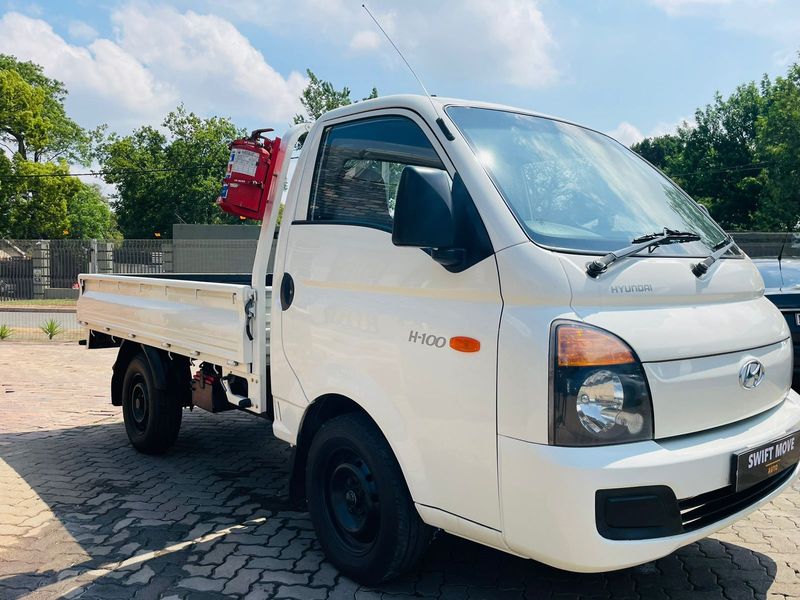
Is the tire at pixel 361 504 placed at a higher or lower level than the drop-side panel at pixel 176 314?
lower

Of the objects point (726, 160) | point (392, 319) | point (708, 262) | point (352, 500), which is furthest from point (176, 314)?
point (726, 160)

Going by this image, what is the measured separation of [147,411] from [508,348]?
389 centimetres

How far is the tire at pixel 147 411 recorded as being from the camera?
521 cm

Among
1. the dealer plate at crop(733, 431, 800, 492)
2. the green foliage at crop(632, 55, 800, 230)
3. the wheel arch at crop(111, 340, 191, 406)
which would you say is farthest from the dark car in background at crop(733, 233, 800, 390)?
the green foliage at crop(632, 55, 800, 230)

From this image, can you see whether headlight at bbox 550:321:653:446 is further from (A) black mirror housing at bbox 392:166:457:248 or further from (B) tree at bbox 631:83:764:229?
(B) tree at bbox 631:83:764:229

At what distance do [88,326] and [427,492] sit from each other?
15.6 feet

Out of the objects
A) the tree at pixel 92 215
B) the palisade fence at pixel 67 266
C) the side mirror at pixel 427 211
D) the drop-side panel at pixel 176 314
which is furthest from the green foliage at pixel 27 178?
the side mirror at pixel 427 211

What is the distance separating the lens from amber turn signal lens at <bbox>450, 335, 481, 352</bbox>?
8.44ft

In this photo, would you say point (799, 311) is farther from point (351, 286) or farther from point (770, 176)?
point (770, 176)

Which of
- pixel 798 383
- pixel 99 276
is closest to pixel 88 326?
pixel 99 276

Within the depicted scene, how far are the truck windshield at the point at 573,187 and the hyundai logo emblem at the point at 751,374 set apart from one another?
1.80 feet

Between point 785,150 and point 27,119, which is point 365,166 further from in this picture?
point 27,119

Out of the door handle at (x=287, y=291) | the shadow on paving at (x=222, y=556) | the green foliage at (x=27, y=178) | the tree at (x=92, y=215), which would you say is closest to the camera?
the shadow on paving at (x=222, y=556)

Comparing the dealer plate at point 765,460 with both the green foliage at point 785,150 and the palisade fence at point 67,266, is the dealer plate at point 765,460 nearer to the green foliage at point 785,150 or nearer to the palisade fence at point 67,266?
the palisade fence at point 67,266
